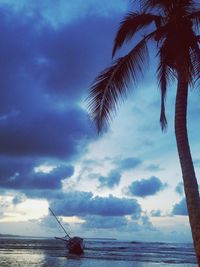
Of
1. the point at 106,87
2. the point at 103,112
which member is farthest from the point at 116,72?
the point at 103,112

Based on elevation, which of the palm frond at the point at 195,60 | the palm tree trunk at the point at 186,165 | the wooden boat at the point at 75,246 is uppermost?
the wooden boat at the point at 75,246

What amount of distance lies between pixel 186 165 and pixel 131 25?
13.6 ft

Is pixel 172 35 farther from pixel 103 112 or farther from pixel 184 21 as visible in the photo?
pixel 103 112

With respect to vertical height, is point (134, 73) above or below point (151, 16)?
below

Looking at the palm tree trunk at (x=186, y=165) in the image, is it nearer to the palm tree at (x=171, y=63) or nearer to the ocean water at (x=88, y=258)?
the palm tree at (x=171, y=63)

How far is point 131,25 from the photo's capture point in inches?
399

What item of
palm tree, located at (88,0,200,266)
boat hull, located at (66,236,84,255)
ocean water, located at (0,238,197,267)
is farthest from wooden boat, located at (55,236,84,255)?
palm tree, located at (88,0,200,266)

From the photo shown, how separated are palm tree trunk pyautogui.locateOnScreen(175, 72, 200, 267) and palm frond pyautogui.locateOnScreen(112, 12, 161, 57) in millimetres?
2111

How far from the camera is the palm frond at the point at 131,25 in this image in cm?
1002

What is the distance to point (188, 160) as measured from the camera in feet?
26.6

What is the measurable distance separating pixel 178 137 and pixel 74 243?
54865 mm

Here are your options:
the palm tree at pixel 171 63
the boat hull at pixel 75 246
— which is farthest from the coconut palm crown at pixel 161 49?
the boat hull at pixel 75 246

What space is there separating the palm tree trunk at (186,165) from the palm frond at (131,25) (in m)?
2.11

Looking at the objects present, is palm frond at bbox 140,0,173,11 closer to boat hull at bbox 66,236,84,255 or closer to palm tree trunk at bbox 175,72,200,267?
palm tree trunk at bbox 175,72,200,267
